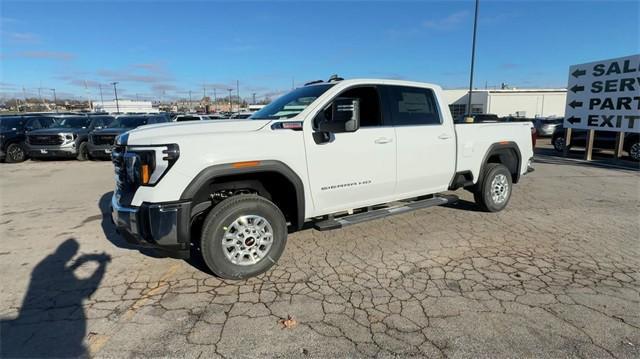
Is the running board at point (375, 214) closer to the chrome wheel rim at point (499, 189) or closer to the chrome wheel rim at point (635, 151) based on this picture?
the chrome wheel rim at point (499, 189)

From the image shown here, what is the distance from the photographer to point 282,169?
3.81 metres

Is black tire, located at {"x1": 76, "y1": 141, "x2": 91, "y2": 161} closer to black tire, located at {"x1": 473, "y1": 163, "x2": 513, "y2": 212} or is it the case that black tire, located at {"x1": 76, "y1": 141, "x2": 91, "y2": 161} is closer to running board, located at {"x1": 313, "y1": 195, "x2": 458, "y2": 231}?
running board, located at {"x1": 313, "y1": 195, "x2": 458, "y2": 231}

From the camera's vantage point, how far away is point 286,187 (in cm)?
408

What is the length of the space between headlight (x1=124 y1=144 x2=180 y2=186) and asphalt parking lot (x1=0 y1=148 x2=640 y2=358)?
44.0 inches

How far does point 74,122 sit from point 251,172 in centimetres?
1563

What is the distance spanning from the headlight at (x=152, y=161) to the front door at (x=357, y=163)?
4.38 feet

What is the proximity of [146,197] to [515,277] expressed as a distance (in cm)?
363

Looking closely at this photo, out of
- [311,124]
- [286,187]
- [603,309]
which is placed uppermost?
[311,124]

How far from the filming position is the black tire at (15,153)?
551 inches

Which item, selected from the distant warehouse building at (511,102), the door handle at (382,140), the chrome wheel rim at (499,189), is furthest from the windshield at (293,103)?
the distant warehouse building at (511,102)

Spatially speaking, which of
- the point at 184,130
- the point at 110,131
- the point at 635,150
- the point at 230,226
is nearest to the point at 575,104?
the point at 635,150

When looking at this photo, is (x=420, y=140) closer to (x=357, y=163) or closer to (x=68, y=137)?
(x=357, y=163)

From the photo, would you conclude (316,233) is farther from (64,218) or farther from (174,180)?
(64,218)

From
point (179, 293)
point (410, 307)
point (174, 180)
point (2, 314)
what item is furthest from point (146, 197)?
point (410, 307)
